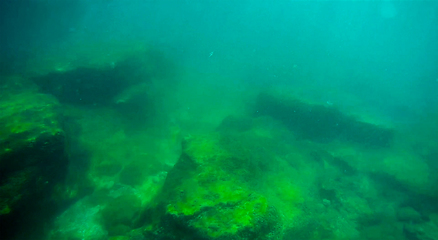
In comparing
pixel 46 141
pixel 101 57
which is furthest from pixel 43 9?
pixel 46 141

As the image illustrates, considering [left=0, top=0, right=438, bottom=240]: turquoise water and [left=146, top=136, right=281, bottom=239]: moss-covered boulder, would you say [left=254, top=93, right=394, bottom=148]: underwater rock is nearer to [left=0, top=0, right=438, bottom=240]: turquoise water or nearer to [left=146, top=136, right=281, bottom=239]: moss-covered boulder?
[left=0, top=0, right=438, bottom=240]: turquoise water

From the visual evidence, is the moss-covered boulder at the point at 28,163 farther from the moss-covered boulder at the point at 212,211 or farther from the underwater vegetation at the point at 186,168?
the moss-covered boulder at the point at 212,211

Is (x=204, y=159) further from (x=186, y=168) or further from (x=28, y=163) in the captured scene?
(x=28, y=163)

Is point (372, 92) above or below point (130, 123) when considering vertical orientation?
above

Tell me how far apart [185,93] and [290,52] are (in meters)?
29.1

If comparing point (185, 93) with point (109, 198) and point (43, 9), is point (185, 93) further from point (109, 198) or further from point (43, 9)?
point (43, 9)

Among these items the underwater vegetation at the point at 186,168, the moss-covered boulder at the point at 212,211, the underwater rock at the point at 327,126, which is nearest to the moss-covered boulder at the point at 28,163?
the underwater vegetation at the point at 186,168

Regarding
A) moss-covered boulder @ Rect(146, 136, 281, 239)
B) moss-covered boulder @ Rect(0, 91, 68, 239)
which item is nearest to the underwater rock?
moss-covered boulder @ Rect(146, 136, 281, 239)

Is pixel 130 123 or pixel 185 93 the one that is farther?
pixel 185 93

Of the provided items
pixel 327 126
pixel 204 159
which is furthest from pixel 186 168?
pixel 327 126

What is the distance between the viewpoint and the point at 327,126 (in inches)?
588

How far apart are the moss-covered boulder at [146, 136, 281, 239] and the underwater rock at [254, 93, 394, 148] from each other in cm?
994

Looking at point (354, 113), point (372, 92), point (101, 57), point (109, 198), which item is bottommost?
point (109, 198)

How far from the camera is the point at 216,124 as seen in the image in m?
16.0
